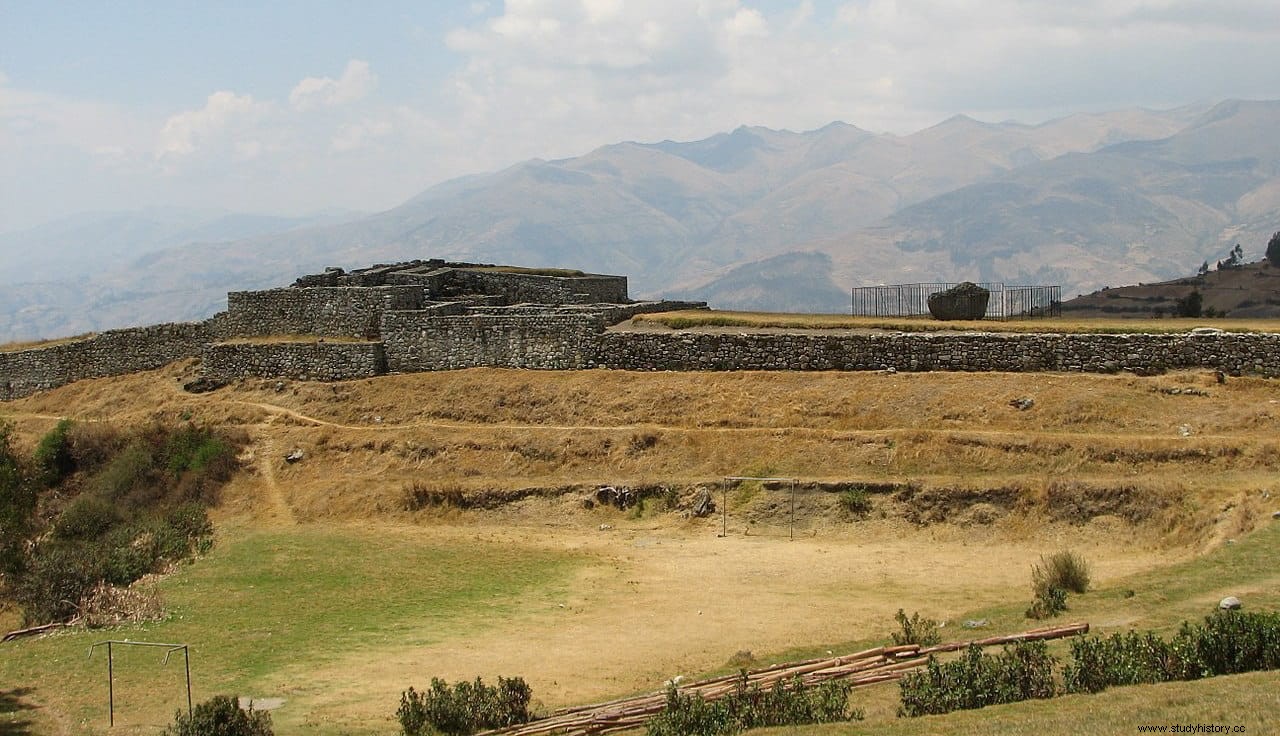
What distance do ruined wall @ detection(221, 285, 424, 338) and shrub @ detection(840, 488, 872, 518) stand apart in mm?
21527

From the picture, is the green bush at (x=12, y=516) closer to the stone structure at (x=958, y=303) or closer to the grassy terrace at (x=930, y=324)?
the grassy terrace at (x=930, y=324)

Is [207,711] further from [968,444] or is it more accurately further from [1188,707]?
[968,444]

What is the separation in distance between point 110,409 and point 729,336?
980 inches

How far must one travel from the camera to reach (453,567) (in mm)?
27922

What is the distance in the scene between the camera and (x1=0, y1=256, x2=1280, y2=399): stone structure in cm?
3372

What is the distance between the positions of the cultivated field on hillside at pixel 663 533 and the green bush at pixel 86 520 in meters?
3.30

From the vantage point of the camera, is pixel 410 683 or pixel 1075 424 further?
pixel 1075 424

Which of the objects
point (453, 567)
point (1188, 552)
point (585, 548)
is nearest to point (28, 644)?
point (453, 567)

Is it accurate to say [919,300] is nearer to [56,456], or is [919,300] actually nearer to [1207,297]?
[56,456]

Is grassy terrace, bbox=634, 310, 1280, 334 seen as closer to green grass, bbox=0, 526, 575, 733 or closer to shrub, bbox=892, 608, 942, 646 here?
green grass, bbox=0, 526, 575, 733

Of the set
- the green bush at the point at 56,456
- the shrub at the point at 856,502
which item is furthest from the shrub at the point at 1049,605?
the green bush at the point at 56,456

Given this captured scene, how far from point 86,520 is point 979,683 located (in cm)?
2764

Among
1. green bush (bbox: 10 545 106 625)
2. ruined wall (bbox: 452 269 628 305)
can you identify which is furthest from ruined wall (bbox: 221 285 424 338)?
green bush (bbox: 10 545 106 625)

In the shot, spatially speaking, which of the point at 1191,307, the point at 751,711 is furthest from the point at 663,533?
the point at 1191,307
